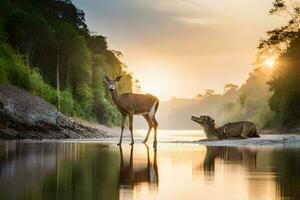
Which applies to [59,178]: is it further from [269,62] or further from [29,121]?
[269,62]

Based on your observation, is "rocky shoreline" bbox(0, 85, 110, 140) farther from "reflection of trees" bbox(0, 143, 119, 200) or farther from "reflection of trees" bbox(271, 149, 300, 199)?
"reflection of trees" bbox(271, 149, 300, 199)

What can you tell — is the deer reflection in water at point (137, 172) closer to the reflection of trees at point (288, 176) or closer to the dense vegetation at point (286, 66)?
the reflection of trees at point (288, 176)

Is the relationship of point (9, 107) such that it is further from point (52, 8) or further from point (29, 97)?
point (52, 8)

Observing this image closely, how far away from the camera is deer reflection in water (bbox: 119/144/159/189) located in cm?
1252

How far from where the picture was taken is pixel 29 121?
123 feet

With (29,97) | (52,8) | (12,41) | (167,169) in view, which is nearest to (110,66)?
(52,8)

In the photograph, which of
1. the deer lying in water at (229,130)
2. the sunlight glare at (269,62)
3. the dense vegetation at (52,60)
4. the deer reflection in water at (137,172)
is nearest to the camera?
the deer reflection in water at (137,172)

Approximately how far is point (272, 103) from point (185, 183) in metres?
63.4

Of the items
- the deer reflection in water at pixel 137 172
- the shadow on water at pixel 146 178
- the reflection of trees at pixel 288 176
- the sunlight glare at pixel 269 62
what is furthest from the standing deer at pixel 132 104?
the sunlight glare at pixel 269 62

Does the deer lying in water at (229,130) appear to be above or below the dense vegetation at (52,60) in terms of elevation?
below

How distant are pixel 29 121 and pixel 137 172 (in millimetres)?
23680

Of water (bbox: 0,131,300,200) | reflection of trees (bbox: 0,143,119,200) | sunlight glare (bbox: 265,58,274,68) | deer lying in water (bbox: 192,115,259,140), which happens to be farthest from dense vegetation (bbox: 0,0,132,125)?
water (bbox: 0,131,300,200)

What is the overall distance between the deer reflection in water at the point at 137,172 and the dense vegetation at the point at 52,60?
2769 cm

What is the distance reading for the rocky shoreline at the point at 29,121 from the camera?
36.7 metres
